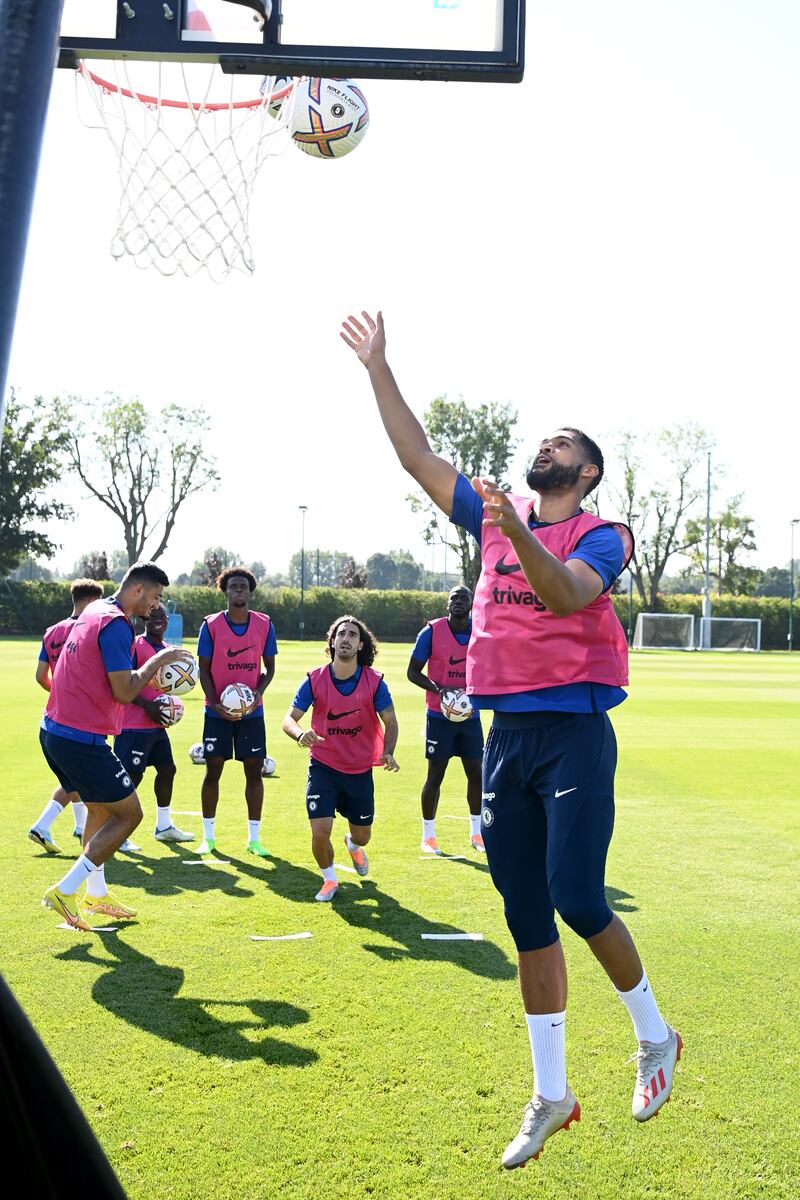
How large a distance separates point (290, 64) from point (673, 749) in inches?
587

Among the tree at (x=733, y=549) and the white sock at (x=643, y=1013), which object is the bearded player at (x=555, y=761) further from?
the tree at (x=733, y=549)

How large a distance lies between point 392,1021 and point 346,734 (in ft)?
10.5

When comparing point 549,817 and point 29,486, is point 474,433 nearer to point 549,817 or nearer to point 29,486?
point 29,486

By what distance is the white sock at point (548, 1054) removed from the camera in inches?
156

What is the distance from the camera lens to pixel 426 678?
989cm

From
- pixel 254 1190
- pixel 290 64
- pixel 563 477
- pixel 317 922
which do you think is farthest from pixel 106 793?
pixel 290 64

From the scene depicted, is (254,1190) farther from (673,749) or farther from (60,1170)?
(673,749)

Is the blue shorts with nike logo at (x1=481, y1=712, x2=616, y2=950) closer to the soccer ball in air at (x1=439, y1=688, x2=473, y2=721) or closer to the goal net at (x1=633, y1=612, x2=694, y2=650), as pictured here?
the soccer ball in air at (x1=439, y1=688, x2=473, y2=721)

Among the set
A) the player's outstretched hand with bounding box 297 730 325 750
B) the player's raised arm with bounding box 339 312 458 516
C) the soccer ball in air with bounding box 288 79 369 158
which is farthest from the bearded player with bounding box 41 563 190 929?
the soccer ball in air with bounding box 288 79 369 158

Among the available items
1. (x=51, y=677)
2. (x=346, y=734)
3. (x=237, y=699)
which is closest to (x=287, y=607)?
(x=51, y=677)

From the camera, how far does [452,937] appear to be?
6.74 metres

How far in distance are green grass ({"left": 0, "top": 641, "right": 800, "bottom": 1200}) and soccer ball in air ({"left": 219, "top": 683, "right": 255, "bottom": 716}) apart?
4.09 ft

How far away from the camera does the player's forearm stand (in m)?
3.54

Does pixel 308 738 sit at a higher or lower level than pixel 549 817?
lower
